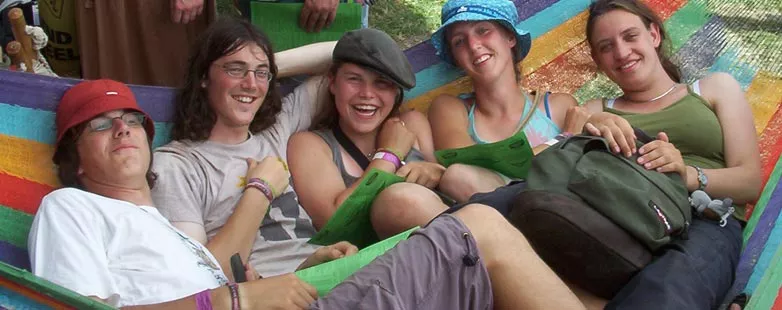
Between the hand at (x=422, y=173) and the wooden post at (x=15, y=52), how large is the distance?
1032 mm

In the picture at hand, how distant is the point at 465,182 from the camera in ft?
7.40

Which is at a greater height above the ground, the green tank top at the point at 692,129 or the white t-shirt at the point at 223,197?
the green tank top at the point at 692,129

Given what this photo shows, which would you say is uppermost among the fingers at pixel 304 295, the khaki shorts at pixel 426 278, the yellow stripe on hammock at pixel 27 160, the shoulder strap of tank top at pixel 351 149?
the khaki shorts at pixel 426 278

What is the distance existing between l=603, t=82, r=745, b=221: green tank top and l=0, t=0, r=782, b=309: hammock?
0.54 ft

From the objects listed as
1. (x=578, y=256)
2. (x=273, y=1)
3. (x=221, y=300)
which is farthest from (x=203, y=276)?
(x=273, y=1)

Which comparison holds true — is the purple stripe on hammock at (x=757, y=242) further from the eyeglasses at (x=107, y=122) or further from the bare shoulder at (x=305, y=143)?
the eyeglasses at (x=107, y=122)

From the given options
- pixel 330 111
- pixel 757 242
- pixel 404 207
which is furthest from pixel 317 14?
pixel 757 242

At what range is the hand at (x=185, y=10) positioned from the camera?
259cm

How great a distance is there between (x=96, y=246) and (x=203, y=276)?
225mm

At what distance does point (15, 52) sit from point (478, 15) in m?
1.25

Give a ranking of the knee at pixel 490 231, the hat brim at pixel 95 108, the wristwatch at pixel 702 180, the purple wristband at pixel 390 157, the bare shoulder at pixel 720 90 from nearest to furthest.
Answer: the knee at pixel 490 231 → the hat brim at pixel 95 108 → the wristwatch at pixel 702 180 → the purple wristband at pixel 390 157 → the bare shoulder at pixel 720 90

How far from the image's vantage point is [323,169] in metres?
2.29

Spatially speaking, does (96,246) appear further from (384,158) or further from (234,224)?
(384,158)

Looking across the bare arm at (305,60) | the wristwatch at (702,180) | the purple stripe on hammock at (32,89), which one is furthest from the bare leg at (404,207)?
the purple stripe on hammock at (32,89)
